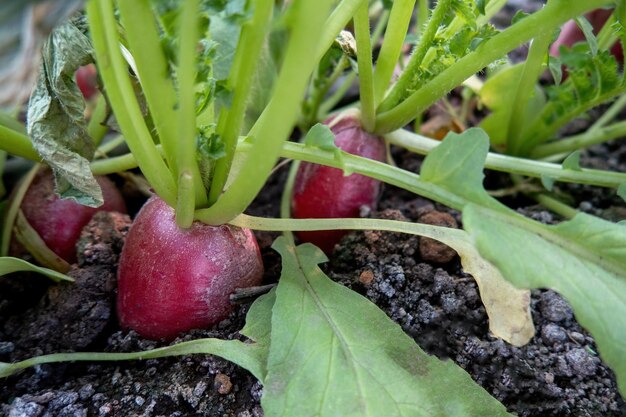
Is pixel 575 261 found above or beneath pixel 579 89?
beneath

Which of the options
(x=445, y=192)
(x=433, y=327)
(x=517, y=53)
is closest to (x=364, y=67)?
(x=445, y=192)

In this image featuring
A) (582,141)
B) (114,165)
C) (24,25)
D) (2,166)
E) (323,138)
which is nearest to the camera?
(24,25)

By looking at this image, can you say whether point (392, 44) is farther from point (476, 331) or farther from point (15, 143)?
point (15, 143)

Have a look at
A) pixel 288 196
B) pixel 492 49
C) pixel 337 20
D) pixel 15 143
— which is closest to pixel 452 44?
pixel 492 49

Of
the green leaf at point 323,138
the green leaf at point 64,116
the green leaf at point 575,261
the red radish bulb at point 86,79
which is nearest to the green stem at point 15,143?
the green leaf at point 64,116

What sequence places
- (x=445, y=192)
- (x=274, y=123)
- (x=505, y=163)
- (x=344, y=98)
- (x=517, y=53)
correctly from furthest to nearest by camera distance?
(x=517, y=53)
(x=344, y=98)
(x=505, y=163)
(x=445, y=192)
(x=274, y=123)

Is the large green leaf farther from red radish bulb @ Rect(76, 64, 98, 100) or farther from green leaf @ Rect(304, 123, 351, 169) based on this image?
red radish bulb @ Rect(76, 64, 98, 100)

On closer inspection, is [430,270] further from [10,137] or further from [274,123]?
[10,137]
